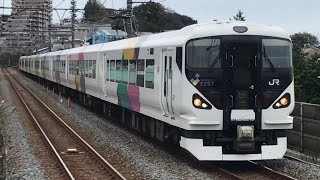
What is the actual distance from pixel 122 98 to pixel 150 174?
6181 mm

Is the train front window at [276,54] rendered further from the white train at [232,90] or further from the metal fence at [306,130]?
the metal fence at [306,130]

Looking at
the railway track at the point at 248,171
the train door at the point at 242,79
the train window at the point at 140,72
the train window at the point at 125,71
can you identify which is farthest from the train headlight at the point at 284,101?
the train window at the point at 125,71

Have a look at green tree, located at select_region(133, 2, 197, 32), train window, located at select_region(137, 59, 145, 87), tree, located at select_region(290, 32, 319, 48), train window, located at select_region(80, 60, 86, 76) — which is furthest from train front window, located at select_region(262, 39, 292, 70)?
tree, located at select_region(290, 32, 319, 48)

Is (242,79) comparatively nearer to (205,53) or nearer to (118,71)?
(205,53)

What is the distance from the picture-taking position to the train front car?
9.85 m

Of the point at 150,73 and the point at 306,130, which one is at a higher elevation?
the point at 150,73

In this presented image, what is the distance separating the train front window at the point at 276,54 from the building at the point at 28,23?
2200 centimetres

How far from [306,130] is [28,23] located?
48.8m

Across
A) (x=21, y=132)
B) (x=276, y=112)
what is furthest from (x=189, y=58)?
(x=21, y=132)

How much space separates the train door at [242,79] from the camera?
32.6 feet

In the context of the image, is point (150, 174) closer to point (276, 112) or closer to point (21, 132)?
point (276, 112)

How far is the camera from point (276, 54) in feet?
33.6

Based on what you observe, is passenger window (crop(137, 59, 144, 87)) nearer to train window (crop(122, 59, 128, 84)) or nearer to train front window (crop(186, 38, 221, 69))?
train window (crop(122, 59, 128, 84))

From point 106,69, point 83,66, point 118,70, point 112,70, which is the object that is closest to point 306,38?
point 83,66
